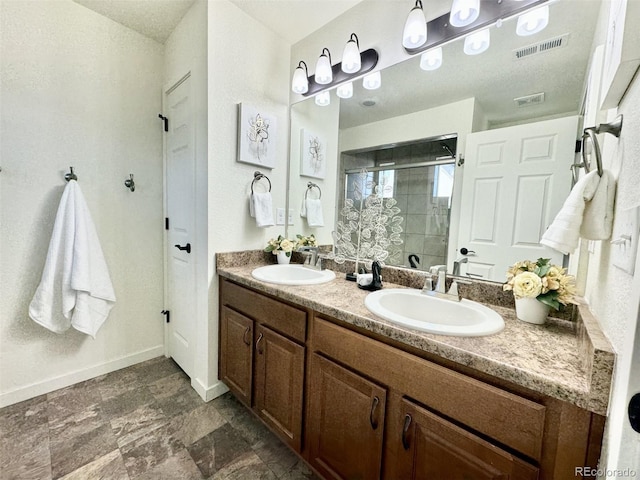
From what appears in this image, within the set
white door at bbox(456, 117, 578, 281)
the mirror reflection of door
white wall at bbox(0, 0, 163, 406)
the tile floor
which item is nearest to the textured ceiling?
white wall at bbox(0, 0, 163, 406)

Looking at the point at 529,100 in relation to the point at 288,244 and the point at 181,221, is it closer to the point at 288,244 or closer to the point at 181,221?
the point at 288,244

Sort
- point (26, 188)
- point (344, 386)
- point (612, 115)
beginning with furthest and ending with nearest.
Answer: point (26, 188), point (344, 386), point (612, 115)

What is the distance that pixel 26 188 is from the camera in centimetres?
153

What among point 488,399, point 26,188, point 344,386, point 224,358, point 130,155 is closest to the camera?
point 488,399

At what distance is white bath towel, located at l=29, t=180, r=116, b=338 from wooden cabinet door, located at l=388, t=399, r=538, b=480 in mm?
1842

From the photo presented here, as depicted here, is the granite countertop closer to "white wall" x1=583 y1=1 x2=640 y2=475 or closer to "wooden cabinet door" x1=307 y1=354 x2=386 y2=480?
"white wall" x1=583 y1=1 x2=640 y2=475

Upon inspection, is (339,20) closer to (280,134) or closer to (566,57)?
(280,134)

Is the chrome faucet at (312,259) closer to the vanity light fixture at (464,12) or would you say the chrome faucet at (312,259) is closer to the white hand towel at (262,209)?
the white hand towel at (262,209)

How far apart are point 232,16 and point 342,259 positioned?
1.60 meters

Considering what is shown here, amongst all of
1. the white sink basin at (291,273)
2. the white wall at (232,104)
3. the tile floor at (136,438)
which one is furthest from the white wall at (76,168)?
the white sink basin at (291,273)

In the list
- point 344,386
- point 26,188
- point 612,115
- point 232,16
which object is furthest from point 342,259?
point 26,188

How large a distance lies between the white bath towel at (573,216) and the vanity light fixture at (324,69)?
1408mm

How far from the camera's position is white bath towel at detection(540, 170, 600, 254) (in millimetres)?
701

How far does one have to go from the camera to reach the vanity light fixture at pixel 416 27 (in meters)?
1.23
